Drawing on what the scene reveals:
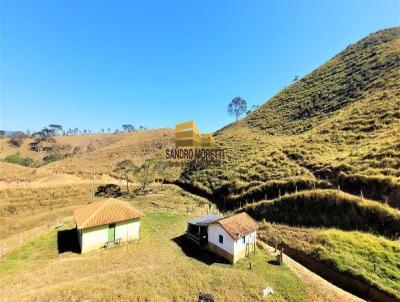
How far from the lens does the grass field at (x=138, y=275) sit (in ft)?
46.8

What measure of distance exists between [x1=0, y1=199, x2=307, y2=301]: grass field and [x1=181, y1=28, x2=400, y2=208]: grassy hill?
1225 cm

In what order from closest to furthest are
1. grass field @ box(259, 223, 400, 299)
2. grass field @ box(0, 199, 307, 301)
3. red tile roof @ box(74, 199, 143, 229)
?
grass field @ box(0, 199, 307, 301) < grass field @ box(259, 223, 400, 299) < red tile roof @ box(74, 199, 143, 229)

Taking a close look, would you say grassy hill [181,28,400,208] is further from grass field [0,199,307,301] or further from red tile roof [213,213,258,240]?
grass field [0,199,307,301]

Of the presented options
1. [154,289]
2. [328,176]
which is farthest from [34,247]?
[328,176]

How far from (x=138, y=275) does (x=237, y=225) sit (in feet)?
29.6

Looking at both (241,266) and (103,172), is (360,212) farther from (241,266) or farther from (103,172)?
(103,172)

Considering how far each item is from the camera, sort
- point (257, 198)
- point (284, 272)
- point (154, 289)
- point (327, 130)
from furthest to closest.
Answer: point (327, 130)
point (257, 198)
point (284, 272)
point (154, 289)

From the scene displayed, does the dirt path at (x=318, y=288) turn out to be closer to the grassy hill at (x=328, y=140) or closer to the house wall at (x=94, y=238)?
the grassy hill at (x=328, y=140)

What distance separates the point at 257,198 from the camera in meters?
30.7

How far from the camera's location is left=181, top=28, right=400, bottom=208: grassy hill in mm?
26266

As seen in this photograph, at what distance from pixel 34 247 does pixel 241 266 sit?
1812 centimetres

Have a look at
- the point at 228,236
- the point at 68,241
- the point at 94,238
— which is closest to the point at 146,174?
the point at 68,241

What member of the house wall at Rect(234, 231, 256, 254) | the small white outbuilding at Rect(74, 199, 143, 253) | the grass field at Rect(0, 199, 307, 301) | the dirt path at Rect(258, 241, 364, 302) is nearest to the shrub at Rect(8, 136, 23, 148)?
the grass field at Rect(0, 199, 307, 301)

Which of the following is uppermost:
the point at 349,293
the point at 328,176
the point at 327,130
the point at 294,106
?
the point at 294,106
